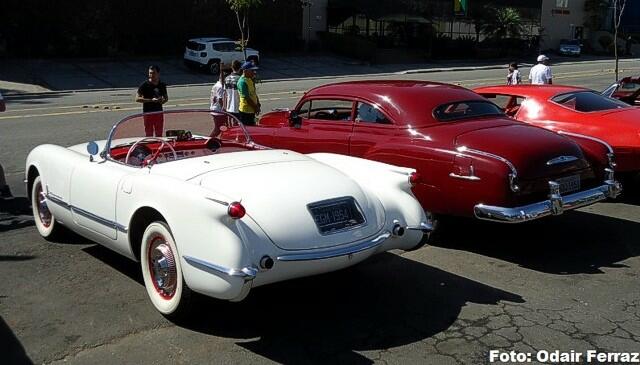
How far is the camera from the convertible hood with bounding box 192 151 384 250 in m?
4.13

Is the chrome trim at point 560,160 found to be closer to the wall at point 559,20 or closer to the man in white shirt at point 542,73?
the man in white shirt at point 542,73

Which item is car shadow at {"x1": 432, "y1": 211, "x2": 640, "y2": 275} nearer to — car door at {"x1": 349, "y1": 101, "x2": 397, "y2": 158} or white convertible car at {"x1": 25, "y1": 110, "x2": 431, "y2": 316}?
car door at {"x1": 349, "y1": 101, "x2": 397, "y2": 158}

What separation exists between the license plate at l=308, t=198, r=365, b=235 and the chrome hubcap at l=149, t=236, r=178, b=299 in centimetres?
99

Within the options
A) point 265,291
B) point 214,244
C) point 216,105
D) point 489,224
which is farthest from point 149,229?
point 216,105

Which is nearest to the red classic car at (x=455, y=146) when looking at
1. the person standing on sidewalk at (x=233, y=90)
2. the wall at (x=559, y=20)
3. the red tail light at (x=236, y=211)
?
the red tail light at (x=236, y=211)

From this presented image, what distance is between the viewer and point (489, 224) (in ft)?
23.1

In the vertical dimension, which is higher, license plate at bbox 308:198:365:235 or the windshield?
the windshield

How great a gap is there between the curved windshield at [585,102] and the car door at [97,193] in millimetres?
5585

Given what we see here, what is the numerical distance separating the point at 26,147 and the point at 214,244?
341 inches

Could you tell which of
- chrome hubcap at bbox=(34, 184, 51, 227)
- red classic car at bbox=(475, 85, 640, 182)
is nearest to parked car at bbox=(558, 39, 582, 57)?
red classic car at bbox=(475, 85, 640, 182)

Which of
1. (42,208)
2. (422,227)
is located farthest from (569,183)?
(42,208)

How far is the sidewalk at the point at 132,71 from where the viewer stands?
27203 millimetres

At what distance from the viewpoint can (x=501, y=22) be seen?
49719 millimetres

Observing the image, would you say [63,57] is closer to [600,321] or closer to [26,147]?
[26,147]
